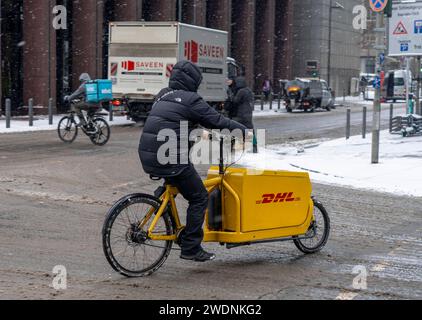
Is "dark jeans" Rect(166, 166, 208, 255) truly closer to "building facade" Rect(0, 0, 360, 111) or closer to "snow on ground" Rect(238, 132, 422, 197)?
"snow on ground" Rect(238, 132, 422, 197)

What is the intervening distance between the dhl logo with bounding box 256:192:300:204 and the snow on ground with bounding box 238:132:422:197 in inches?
212

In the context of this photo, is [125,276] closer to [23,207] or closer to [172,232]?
[172,232]

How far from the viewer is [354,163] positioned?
53.4 feet

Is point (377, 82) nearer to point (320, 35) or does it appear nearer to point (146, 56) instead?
point (146, 56)

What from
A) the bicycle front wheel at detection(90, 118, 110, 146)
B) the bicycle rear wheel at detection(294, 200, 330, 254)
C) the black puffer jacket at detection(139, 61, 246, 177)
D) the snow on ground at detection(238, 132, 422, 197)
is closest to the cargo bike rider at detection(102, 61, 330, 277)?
the black puffer jacket at detection(139, 61, 246, 177)

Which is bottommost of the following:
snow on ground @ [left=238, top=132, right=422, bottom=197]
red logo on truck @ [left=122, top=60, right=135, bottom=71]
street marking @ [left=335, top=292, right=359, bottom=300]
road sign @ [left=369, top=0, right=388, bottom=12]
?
street marking @ [left=335, top=292, right=359, bottom=300]

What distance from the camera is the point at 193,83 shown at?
22.1 ft

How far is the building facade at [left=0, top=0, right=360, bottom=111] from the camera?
31922 mm

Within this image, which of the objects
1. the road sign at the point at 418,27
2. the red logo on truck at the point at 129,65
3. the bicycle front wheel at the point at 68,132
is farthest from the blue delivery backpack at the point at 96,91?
the road sign at the point at 418,27

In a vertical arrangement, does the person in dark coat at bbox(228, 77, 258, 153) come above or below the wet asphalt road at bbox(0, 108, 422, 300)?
above

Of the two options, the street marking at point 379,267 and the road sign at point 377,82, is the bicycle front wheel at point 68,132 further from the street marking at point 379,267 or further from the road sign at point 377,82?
the street marking at point 379,267

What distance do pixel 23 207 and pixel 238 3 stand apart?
143ft

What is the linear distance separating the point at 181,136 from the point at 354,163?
10.2 meters
